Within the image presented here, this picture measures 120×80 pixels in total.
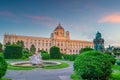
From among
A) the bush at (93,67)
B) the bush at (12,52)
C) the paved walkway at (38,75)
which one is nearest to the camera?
the bush at (93,67)

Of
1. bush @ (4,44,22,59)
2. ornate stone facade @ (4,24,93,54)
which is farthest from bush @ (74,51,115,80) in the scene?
ornate stone facade @ (4,24,93,54)

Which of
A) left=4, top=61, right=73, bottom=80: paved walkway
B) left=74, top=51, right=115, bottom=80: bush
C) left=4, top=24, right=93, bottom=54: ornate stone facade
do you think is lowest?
left=4, top=61, right=73, bottom=80: paved walkway

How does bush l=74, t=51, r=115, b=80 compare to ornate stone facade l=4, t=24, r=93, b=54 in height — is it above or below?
below

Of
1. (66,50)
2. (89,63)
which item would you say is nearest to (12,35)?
(66,50)

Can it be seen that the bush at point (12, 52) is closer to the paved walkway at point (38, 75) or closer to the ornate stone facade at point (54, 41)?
the paved walkway at point (38, 75)

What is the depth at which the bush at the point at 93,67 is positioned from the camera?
916 centimetres

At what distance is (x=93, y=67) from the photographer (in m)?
9.16

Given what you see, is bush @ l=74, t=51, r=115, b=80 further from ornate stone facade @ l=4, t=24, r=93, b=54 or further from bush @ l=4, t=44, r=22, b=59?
ornate stone facade @ l=4, t=24, r=93, b=54

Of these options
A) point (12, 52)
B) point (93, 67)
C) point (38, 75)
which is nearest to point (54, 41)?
point (12, 52)

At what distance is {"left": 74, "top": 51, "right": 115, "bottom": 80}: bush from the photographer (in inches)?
Result: 361

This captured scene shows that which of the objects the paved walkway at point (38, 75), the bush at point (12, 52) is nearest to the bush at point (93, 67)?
the paved walkway at point (38, 75)

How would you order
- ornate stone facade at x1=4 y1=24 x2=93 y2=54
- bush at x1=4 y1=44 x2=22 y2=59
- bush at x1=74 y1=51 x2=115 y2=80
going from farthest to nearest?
ornate stone facade at x1=4 y1=24 x2=93 y2=54
bush at x1=4 y1=44 x2=22 y2=59
bush at x1=74 y1=51 x2=115 y2=80

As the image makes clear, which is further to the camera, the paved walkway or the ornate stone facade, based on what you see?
the ornate stone facade

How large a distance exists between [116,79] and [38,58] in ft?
44.3
